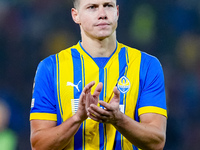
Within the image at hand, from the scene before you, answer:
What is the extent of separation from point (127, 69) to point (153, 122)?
0.39 m

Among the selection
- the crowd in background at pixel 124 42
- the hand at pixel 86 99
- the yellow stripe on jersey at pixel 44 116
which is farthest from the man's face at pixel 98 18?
the crowd in background at pixel 124 42

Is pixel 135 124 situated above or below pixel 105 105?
below

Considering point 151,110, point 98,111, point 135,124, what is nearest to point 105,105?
point 98,111

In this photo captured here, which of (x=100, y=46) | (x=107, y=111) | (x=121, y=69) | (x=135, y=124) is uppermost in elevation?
(x=100, y=46)

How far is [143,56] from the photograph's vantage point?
2693 millimetres

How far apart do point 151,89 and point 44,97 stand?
2.24ft

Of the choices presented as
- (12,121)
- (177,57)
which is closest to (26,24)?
(12,121)

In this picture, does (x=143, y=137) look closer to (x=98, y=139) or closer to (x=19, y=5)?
(x=98, y=139)

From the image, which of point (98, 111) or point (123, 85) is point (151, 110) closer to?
point (123, 85)

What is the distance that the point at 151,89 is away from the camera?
2.58 metres

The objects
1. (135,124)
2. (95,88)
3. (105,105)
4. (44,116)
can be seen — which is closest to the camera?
(105,105)

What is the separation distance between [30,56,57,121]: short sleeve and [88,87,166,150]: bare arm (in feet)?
1.63

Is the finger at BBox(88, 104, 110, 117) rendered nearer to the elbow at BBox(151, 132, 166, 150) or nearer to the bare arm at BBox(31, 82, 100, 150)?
the bare arm at BBox(31, 82, 100, 150)

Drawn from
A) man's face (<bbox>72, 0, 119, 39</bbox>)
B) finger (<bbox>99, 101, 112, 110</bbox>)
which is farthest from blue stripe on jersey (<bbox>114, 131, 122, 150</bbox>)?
man's face (<bbox>72, 0, 119, 39</bbox>)
